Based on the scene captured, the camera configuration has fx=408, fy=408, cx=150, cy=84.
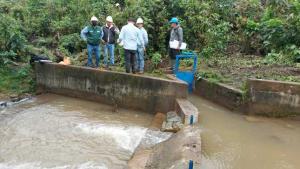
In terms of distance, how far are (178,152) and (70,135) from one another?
11.3ft

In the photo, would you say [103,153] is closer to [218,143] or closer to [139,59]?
[218,143]

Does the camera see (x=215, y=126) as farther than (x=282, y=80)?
No

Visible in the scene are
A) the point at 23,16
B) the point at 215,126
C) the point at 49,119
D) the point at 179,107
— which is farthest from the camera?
the point at 23,16

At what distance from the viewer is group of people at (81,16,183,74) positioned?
38.0ft

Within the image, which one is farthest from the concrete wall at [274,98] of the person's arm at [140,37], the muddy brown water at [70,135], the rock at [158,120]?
the person's arm at [140,37]

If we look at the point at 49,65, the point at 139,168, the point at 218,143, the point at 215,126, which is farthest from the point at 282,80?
the point at 49,65

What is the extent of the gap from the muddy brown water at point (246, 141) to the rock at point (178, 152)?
0.29 metres

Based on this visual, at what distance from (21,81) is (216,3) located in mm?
8224

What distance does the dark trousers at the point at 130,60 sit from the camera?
11.8 metres

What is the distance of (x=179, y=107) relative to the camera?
10.1 metres

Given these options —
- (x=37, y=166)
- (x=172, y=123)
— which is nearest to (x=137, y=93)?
(x=172, y=123)

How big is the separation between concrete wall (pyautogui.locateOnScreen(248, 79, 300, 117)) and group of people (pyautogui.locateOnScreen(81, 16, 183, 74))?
301cm

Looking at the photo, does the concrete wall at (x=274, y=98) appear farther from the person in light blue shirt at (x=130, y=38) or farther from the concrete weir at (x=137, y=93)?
the person in light blue shirt at (x=130, y=38)

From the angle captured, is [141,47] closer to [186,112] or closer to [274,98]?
[186,112]
